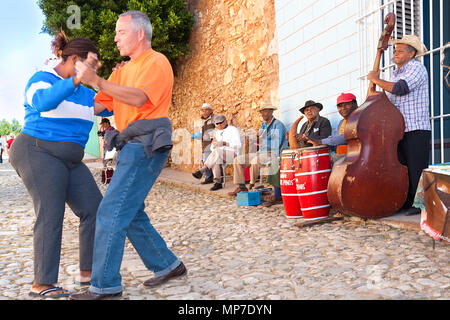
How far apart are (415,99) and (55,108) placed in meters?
3.53

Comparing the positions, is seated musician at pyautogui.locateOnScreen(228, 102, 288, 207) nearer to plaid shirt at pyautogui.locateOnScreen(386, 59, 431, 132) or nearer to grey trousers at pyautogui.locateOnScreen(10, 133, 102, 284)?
plaid shirt at pyautogui.locateOnScreen(386, 59, 431, 132)

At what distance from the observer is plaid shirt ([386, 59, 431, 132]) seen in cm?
446

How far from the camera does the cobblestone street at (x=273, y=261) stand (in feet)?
8.98

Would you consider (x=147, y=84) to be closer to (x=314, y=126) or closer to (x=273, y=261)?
(x=273, y=261)

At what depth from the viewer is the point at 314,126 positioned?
6.21m

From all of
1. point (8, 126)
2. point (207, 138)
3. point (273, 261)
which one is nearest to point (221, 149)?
point (207, 138)

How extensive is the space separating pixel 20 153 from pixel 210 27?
892cm

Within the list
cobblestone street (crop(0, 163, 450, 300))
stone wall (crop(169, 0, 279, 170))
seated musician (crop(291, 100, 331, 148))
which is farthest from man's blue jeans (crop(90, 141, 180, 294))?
stone wall (crop(169, 0, 279, 170))

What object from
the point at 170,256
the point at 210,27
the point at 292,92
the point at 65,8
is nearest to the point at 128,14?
the point at 170,256

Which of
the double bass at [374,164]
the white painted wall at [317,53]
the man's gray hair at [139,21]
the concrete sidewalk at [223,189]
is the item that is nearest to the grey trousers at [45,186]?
the man's gray hair at [139,21]

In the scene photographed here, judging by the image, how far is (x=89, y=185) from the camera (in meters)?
2.95

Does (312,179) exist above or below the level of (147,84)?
below

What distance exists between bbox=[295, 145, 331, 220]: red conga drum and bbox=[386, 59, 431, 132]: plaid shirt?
36.7 inches

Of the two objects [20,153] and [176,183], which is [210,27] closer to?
[176,183]
